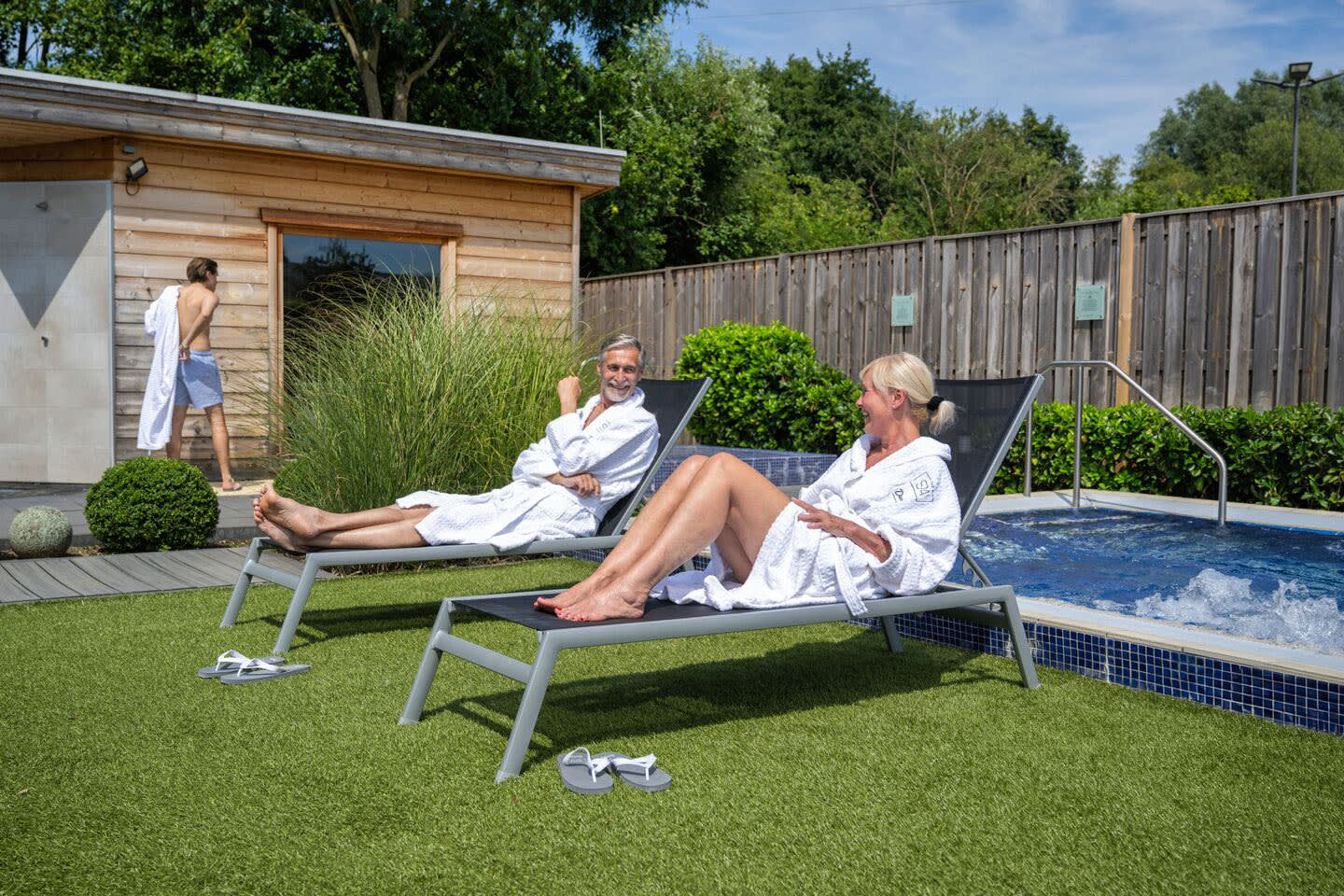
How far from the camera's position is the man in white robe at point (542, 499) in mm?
4152

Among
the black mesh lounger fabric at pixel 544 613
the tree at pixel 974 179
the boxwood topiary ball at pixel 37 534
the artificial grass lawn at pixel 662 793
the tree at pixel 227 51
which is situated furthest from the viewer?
the tree at pixel 974 179

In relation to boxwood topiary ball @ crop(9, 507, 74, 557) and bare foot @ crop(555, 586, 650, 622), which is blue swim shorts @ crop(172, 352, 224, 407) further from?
bare foot @ crop(555, 586, 650, 622)

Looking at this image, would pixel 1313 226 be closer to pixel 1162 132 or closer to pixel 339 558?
pixel 339 558

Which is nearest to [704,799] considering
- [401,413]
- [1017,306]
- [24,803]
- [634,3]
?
[24,803]

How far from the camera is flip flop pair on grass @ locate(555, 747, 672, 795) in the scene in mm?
2668

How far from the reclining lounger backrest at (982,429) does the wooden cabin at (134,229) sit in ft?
18.3

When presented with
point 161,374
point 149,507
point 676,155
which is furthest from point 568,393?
point 676,155

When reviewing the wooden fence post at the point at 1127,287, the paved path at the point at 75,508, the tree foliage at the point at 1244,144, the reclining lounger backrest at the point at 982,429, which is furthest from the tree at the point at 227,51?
the tree foliage at the point at 1244,144

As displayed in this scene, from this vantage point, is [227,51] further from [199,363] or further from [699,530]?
[699,530]

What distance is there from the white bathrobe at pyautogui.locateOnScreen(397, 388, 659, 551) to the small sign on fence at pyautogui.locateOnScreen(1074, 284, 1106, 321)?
204 inches

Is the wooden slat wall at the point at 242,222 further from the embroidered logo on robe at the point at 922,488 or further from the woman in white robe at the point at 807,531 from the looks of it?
the embroidered logo on robe at the point at 922,488

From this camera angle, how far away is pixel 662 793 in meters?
2.66

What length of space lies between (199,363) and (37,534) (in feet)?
8.65

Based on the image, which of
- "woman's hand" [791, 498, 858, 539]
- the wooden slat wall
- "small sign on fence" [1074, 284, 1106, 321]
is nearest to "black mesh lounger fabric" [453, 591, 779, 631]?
"woman's hand" [791, 498, 858, 539]
